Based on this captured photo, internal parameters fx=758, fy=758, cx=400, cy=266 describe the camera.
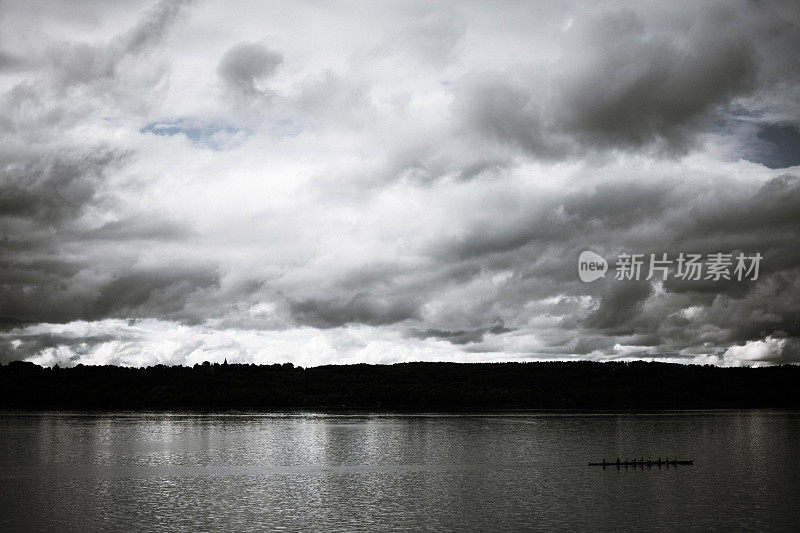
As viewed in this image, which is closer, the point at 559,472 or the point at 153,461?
the point at 559,472

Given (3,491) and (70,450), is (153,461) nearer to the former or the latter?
(70,450)

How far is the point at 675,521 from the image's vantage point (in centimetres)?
4638

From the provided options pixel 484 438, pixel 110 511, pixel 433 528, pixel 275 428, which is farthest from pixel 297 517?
pixel 275 428

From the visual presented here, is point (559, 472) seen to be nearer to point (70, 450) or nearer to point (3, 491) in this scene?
point (3, 491)

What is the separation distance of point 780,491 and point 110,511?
49.5m

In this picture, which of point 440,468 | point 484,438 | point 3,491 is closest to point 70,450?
point 3,491

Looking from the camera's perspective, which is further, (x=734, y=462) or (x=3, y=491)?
(x=734, y=462)

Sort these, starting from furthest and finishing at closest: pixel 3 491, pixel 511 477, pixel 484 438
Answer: pixel 484 438
pixel 511 477
pixel 3 491

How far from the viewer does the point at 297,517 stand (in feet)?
154

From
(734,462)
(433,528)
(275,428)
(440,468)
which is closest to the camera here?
(433,528)

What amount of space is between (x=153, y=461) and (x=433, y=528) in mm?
47058

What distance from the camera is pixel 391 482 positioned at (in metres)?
64.4

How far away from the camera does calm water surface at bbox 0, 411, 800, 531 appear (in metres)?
46.6

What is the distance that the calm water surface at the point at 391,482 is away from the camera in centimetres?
4659
